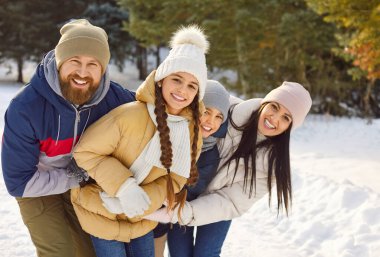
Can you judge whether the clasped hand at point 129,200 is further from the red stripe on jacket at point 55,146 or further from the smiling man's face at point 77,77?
the smiling man's face at point 77,77

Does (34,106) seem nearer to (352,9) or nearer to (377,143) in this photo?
(352,9)

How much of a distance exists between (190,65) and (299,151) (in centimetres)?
964

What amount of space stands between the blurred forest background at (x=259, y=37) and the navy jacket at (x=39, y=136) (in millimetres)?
6747

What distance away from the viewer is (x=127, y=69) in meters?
29.5

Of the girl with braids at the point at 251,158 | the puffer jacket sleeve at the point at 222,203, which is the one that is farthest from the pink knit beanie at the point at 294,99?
the puffer jacket sleeve at the point at 222,203

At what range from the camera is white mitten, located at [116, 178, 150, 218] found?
2.53m

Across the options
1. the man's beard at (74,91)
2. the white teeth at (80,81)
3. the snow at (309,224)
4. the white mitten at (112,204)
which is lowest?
the snow at (309,224)

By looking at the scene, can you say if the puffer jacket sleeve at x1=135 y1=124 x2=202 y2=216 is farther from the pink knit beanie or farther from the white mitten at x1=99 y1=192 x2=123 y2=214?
the pink knit beanie

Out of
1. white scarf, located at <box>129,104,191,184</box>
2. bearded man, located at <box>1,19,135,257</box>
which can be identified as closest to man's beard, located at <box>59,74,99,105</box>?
bearded man, located at <box>1,19,135,257</box>

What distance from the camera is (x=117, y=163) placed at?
255 centimetres

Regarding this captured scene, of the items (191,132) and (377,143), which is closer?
(191,132)

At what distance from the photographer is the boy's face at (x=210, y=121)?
300 cm

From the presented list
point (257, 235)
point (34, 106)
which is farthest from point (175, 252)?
point (257, 235)

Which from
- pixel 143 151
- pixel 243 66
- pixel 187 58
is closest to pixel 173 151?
pixel 143 151
